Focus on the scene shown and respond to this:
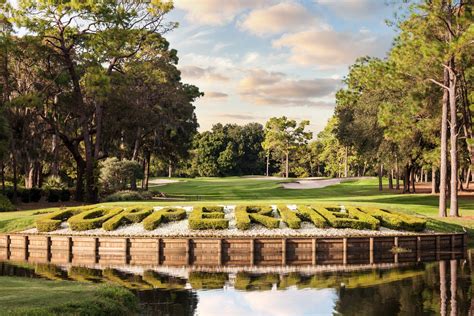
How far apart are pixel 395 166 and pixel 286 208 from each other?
28.5 m

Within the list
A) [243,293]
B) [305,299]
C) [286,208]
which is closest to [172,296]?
[243,293]

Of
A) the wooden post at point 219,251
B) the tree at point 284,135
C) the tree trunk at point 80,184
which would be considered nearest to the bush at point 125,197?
the tree trunk at point 80,184

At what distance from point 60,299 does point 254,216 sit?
1624 centimetres

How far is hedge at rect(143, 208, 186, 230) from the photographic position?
2795 cm

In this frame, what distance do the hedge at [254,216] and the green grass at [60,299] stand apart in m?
12.2

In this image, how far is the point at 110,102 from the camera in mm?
53688

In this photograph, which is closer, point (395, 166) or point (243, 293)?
point (243, 293)

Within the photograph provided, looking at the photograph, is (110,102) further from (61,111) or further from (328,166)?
(328,166)

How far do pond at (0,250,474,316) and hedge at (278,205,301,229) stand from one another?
4569 millimetres

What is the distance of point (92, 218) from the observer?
30.7 metres

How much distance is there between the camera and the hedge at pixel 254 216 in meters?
27.6

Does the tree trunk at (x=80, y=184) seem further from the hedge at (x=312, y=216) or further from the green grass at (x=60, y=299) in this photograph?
the green grass at (x=60, y=299)

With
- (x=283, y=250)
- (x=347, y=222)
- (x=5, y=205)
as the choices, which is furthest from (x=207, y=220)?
(x=5, y=205)

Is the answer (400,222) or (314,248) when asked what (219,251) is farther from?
(400,222)
